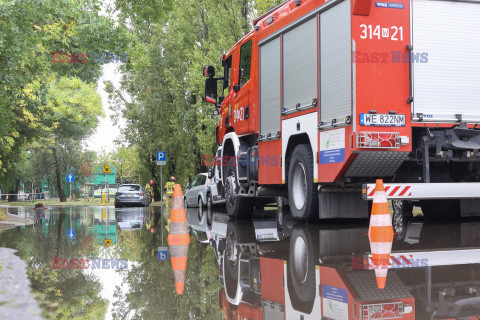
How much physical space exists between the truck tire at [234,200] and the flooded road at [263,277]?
14.4 feet

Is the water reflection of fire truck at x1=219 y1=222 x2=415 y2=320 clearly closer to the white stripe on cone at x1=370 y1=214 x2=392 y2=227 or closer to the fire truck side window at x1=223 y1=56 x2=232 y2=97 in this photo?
the white stripe on cone at x1=370 y1=214 x2=392 y2=227

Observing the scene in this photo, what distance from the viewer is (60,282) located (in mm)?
6238

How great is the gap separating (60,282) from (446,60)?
7.36 metres

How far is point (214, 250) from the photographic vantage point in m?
9.16

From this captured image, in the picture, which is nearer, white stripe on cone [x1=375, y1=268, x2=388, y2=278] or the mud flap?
white stripe on cone [x1=375, y1=268, x2=388, y2=278]

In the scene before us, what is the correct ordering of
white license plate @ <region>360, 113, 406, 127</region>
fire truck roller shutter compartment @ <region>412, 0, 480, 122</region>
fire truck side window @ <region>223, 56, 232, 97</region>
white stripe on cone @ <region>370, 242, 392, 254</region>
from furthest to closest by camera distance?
fire truck side window @ <region>223, 56, 232, 97</region> < fire truck roller shutter compartment @ <region>412, 0, 480, 122</region> < white license plate @ <region>360, 113, 406, 127</region> < white stripe on cone @ <region>370, 242, 392, 254</region>

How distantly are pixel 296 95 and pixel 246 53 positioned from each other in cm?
320

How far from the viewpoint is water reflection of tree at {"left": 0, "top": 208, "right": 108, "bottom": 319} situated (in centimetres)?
493

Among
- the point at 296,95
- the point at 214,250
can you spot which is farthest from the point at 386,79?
the point at 214,250

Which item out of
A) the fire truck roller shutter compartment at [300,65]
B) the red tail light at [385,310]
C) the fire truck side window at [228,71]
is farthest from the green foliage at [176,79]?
the red tail light at [385,310]

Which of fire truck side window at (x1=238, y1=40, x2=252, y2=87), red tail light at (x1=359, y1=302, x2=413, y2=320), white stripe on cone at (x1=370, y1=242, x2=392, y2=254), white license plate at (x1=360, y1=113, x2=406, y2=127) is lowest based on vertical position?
red tail light at (x1=359, y1=302, x2=413, y2=320)

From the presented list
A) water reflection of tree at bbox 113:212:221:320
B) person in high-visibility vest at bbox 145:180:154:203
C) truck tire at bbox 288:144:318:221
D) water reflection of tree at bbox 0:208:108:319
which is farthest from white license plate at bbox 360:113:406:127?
person in high-visibility vest at bbox 145:180:154:203

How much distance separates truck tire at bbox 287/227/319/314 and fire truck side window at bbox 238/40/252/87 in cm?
503

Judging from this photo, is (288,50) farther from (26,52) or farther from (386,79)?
(26,52)
